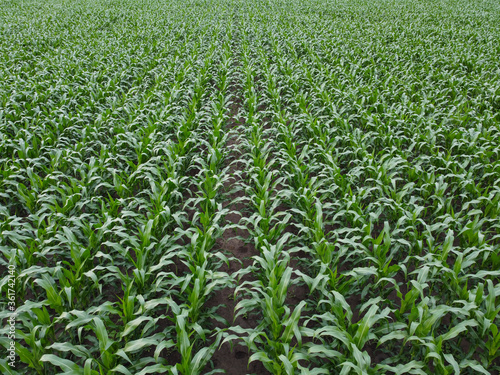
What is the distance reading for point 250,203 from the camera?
4.17 metres

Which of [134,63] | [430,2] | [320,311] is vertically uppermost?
[430,2]

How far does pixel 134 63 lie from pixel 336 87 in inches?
225

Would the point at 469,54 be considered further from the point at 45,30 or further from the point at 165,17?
the point at 45,30

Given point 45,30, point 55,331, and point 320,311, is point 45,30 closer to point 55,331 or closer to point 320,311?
point 55,331

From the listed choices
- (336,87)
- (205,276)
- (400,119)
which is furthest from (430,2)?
(205,276)

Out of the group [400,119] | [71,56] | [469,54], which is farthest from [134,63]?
[469,54]

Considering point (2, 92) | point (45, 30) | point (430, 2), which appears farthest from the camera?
point (430, 2)

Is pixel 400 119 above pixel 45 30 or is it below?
below

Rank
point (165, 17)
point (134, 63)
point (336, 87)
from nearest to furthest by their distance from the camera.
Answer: point (336, 87), point (134, 63), point (165, 17)

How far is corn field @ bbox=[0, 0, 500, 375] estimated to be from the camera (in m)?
2.35

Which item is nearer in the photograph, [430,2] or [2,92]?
[2,92]

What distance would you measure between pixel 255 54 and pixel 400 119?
6.31 meters

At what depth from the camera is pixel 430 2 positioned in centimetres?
2067

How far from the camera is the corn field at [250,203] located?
2354mm
